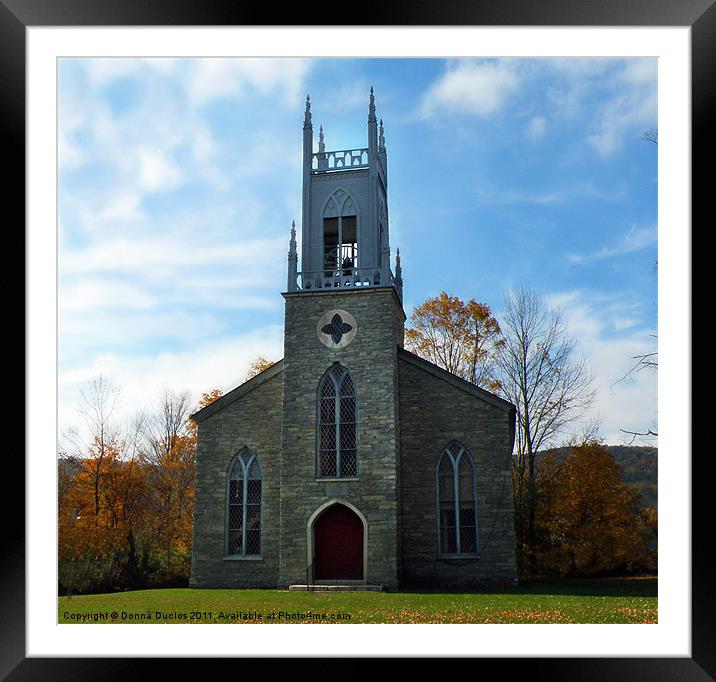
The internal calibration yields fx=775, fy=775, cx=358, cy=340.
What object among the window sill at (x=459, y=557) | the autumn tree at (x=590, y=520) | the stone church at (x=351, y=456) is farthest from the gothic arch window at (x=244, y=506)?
the autumn tree at (x=590, y=520)

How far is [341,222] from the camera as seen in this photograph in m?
18.9

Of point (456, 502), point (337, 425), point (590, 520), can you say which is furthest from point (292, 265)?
point (590, 520)

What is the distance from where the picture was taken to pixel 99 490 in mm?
23391

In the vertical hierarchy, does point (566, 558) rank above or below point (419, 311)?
below

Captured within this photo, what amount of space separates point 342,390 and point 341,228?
160 inches

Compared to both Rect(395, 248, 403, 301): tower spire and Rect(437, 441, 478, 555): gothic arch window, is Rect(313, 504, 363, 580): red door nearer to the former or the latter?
Rect(437, 441, 478, 555): gothic arch window

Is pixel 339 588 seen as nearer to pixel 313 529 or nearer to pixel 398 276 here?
pixel 313 529

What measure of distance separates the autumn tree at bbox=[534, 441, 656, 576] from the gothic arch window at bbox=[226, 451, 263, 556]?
882 cm

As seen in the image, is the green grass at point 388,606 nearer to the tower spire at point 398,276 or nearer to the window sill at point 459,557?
the window sill at point 459,557
